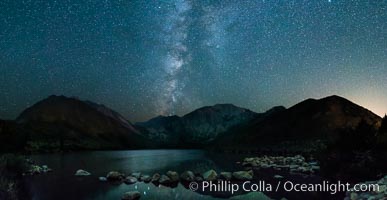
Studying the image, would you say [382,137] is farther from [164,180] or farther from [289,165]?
[164,180]

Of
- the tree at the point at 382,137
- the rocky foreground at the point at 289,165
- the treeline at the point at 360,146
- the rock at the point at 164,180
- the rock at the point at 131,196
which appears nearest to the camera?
the rock at the point at 131,196

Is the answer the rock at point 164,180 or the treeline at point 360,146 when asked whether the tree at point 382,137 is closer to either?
the treeline at point 360,146

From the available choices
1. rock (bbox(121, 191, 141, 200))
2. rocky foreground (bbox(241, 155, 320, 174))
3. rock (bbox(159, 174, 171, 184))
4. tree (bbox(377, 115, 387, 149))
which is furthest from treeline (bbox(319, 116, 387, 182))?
rock (bbox(121, 191, 141, 200))

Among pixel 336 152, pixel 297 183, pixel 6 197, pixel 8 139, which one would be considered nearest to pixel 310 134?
pixel 336 152

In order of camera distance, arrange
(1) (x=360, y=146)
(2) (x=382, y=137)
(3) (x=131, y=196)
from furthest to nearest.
→ (1) (x=360, y=146) < (2) (x=382, y=137) < (3) (x=131, y=196)

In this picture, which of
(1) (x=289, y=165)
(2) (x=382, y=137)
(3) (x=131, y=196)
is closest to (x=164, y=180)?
(3) (x=131, y=196)

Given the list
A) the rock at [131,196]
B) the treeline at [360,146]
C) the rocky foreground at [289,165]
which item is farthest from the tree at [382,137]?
the rock at [131,196]

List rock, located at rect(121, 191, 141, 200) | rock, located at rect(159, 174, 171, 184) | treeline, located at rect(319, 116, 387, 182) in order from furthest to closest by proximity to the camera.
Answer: treeline, located at rect(319, 116, 387, 182) → rock, located at rect(159, 174, 171, 184) → rock, located at rect(121, 191, 141, 200)

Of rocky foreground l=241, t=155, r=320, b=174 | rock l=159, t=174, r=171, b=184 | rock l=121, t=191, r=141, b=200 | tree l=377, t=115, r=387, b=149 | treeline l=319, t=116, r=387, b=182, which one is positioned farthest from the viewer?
tree l=377, t=115, r=387, b=149

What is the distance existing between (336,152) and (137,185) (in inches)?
1518

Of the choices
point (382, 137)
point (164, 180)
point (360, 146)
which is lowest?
point (164, 180)

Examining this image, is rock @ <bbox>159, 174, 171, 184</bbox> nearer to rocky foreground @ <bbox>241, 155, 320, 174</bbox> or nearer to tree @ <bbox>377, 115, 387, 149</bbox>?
rocky foreground @ <bbox>241, 155, 320, 174</bbox>

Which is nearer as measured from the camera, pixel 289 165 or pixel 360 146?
pixel 289 165

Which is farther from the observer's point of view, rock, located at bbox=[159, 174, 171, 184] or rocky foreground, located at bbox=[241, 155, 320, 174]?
rocky foreground, located at bbox=[241, 155, 320, 174]
